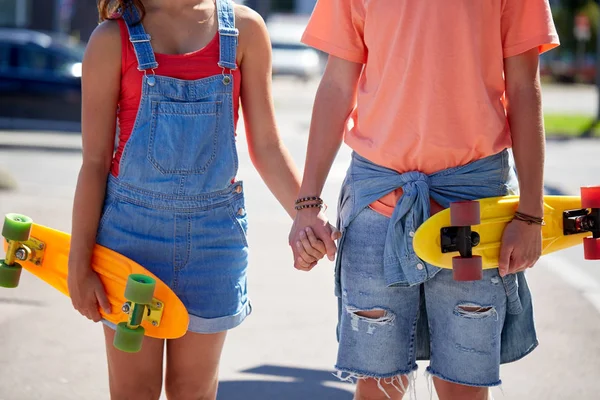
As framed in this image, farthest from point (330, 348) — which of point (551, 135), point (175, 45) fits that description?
point (551, 135)

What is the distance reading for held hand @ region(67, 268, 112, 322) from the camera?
292 centimetres

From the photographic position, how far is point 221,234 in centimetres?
302

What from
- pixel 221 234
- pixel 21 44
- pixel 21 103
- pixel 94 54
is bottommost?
pixel 21 103

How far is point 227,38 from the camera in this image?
3.02 metres

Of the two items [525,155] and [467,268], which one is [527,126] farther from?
[467,268]

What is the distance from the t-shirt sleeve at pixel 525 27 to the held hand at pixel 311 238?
721 millimetres

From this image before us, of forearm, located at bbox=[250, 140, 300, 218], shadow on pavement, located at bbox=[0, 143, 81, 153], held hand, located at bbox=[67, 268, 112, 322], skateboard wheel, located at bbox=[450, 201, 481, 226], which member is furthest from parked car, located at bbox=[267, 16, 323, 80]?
skateboard wheel, located at bbox=[450, 201, 481, 226]

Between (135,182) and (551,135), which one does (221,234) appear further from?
(551,135)

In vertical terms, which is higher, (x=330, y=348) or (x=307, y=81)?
(x=330, y=348)

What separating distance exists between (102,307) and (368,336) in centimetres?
78

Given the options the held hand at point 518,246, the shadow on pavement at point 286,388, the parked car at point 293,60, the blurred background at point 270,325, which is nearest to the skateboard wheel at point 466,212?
the held hand at point 518,246

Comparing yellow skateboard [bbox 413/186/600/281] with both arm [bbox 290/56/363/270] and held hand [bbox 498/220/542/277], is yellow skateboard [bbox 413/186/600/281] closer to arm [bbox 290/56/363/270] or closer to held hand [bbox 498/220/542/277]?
held hand [bbox 498/220/542/277]

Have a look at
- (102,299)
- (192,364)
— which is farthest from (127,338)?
(192,364)

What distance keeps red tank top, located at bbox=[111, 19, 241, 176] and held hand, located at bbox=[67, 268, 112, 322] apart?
0.31 meters
